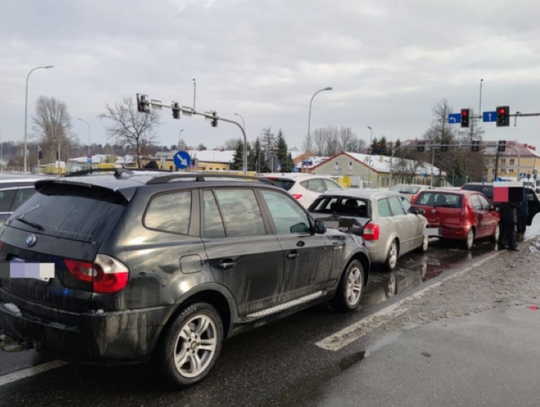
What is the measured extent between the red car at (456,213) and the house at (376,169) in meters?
40.1

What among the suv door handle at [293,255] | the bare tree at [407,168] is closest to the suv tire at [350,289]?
the suv door handle at [293,255]

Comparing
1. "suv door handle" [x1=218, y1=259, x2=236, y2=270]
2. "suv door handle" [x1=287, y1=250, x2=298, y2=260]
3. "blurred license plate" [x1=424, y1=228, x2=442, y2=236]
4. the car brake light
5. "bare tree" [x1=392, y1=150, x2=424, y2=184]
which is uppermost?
"bare tree" [x1=392, y1=150, x2=424, y2=184]

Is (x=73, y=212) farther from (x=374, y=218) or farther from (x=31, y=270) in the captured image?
(x=374, y=218)

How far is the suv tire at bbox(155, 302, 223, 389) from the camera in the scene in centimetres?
345

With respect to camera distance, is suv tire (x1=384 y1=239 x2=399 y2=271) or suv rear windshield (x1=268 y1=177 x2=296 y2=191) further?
suv rear windshield (x1=268 y1=177 x2=296 y2=191)

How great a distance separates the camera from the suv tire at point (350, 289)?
560 centimetres

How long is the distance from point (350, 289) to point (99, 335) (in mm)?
3489

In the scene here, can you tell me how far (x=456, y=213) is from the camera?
11.3m

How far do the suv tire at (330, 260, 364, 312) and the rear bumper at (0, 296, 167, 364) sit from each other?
283 cm

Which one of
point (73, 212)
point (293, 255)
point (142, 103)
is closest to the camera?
point (73, 212)

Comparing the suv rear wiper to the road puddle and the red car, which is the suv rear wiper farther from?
the red car

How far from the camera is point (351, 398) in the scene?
3.56 metres

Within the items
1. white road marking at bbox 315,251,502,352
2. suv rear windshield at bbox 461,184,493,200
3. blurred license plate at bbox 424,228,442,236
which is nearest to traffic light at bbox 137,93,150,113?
suv rear windshield at bbox 461,184,493,200

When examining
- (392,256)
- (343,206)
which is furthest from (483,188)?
(343,206)
